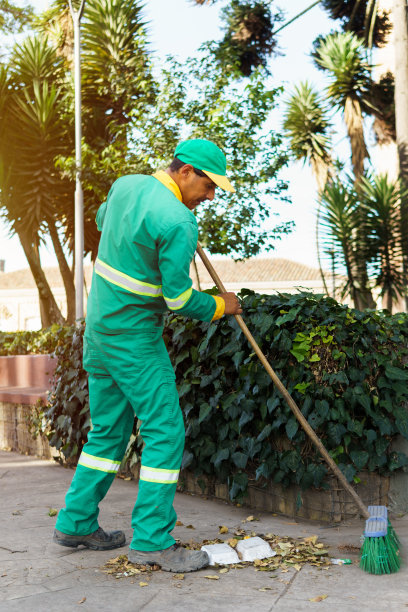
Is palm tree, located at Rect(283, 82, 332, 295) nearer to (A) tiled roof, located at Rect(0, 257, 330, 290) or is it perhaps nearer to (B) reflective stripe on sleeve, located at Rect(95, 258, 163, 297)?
(B) reflective stripe on sleeve, located at Rect(95, 258, 163, 297)

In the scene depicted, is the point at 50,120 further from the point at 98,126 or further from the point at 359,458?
the point at 359,458

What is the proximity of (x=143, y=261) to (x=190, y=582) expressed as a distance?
4.93 ft

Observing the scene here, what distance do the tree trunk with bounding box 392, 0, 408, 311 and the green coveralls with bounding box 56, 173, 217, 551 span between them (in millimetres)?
8304

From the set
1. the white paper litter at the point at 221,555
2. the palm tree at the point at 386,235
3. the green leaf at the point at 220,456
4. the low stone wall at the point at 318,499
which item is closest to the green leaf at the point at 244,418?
the green leaf at the point at 220,456

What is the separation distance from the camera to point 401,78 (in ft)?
36.7

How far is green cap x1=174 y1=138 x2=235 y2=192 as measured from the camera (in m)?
3.46

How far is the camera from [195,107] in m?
14.9

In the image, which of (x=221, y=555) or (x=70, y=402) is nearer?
(x=221, y=555)

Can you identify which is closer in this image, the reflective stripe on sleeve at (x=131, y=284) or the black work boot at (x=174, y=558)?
the black work boot at (x=174, y=558)

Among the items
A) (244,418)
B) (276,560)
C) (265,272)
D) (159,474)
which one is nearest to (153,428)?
(159,474)

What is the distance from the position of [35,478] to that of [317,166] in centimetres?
1548

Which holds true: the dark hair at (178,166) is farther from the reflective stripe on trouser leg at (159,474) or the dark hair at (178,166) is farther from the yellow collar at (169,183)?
the reflective stripe on trouser leg at (159,474)

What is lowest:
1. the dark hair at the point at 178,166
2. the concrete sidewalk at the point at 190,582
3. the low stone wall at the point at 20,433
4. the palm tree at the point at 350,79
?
the concrete sidewalk at the point at 190,582

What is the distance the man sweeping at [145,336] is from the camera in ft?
10.9
